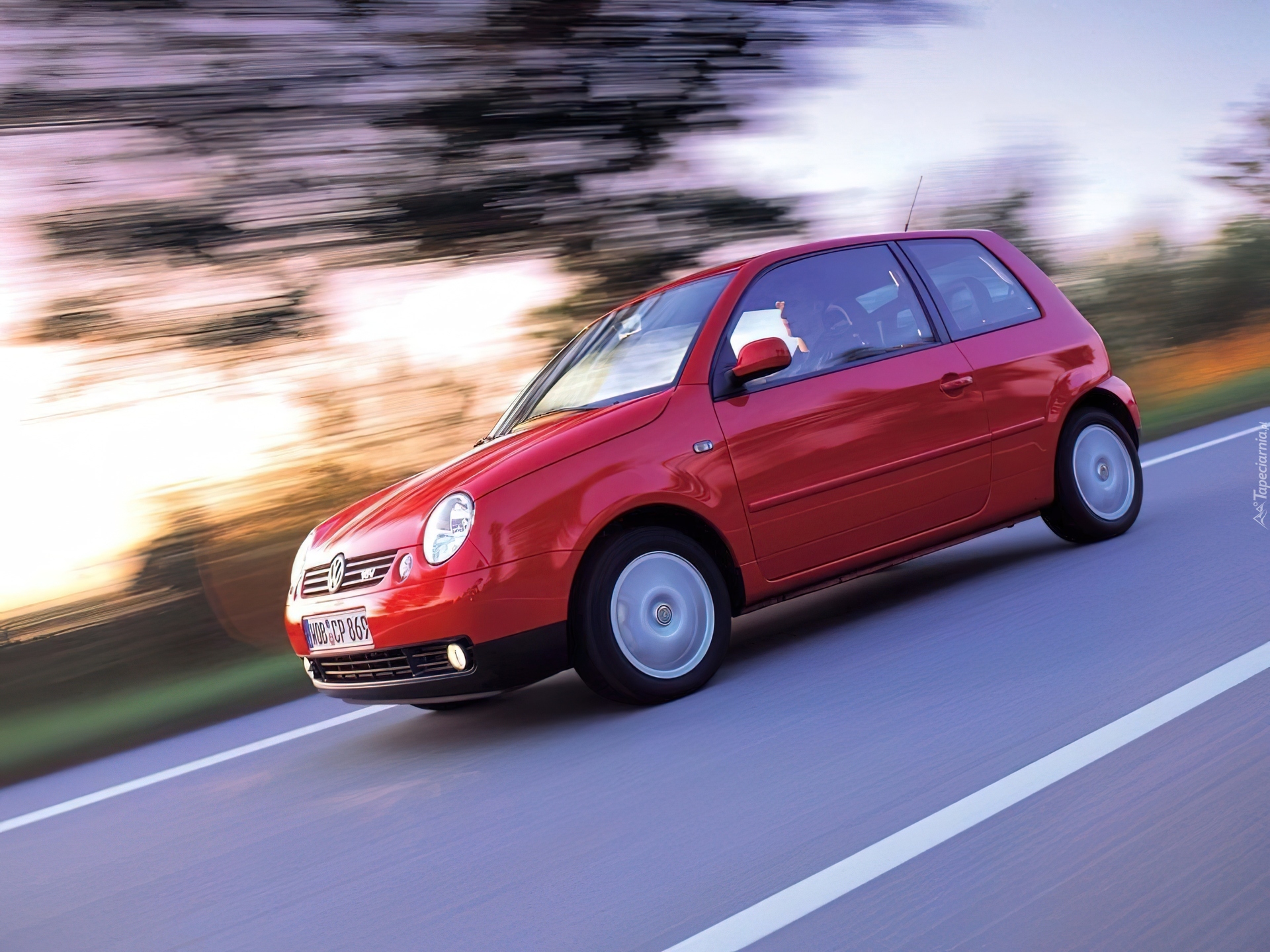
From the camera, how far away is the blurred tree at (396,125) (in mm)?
8188

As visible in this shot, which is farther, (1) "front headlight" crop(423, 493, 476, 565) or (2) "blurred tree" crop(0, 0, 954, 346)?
(2) "blurred tree" crop(0, 0, 954, 346)

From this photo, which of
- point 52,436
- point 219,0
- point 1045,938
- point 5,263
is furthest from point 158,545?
point 1045,938

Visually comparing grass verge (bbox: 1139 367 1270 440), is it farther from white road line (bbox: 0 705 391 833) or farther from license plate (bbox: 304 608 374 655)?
license plate (bbox: 304 608 374 655)

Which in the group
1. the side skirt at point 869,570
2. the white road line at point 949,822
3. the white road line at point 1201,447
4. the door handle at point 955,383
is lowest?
the white road line at point 1201,447

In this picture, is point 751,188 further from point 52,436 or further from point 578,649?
point 578,649

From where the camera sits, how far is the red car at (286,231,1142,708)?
180 inches

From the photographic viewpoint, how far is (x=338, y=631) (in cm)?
487

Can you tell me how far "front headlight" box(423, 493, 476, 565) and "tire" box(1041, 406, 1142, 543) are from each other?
318cm

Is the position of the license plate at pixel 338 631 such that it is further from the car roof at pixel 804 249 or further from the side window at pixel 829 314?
the car roof at pixel 804 249

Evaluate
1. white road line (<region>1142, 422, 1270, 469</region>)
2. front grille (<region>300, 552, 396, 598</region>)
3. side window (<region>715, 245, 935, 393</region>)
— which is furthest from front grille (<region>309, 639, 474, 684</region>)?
white road line (<region>1142, 422, 1270, 469</region>)

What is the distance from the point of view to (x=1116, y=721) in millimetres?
3689

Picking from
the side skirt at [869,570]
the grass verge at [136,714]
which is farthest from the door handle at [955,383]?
the grass verge at [136,714]

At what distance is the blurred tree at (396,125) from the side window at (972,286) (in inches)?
172

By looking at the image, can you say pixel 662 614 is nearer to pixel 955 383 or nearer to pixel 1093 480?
pixel 955 383
